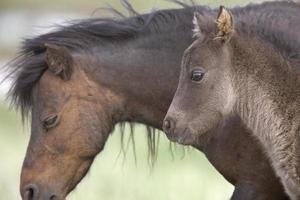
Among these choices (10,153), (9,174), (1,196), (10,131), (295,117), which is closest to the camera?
(295,117)

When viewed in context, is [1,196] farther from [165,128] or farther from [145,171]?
[165,128]

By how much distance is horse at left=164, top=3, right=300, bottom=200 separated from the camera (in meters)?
10.9

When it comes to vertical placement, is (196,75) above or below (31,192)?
above

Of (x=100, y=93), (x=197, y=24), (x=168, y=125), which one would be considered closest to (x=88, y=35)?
(x=100, y=93)

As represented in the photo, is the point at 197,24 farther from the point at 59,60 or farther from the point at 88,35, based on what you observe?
the point at 59,60

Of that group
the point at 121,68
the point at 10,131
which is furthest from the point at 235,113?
the point at 10,131

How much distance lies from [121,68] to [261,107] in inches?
55.6

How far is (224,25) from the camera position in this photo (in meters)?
10.9

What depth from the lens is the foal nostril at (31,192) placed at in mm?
11562

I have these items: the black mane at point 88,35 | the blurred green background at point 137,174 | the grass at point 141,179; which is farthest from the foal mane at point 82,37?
the grass at point 141,179

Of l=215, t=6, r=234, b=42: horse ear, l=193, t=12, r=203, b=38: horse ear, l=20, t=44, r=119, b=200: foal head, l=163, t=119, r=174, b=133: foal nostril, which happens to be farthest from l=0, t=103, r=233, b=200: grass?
l=215, t=6, r=234, b=42: horse ear

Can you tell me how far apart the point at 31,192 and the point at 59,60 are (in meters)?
1.15

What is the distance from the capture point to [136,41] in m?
11.8

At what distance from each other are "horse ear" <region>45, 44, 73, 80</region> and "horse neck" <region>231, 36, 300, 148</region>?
4.96 feet
